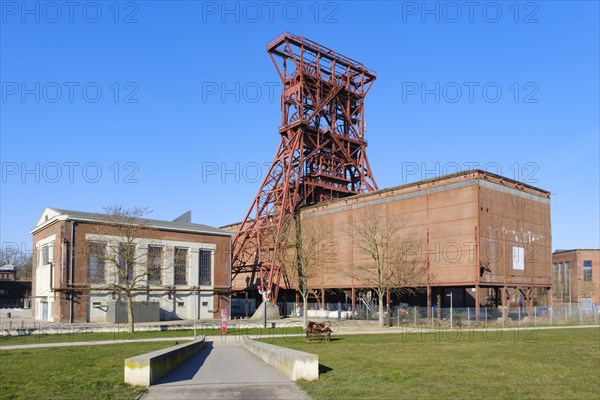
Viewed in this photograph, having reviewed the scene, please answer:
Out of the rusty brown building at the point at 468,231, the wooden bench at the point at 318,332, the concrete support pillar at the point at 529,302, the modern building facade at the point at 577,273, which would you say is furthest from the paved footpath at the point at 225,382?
the modern building facade at the point at 577,273

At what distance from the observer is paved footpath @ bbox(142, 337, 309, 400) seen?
41.6 ft

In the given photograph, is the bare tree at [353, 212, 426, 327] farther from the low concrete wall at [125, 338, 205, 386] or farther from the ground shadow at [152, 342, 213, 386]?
the low concrete wall at [125, 338, 205, 386]

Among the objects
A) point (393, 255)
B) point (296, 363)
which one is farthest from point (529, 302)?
point (296, 363)

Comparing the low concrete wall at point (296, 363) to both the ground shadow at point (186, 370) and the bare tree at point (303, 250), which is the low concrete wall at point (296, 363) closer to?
the ground shadow at point (186, 370)

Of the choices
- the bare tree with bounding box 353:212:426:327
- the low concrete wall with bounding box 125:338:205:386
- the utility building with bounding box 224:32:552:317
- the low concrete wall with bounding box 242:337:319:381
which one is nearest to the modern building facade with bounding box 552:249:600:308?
the utility building with bounding box 224:32:552:317

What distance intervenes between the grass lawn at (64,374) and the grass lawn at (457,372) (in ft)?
15.8

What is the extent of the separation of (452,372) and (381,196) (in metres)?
42.8

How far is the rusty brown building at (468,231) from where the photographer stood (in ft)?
160

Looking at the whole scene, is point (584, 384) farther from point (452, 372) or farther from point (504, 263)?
point (504, 263)

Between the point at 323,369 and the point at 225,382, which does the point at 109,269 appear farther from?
the point at 225,382

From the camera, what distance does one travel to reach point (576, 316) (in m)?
52.3

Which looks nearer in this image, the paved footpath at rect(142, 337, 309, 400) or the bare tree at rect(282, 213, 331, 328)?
the paved footpath at rect(142, 337, 309, 400)

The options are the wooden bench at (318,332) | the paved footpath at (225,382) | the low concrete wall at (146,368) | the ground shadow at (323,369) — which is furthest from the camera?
the wooden bench at (318,332)

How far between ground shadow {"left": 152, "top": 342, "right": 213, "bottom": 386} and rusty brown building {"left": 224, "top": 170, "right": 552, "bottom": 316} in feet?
100
